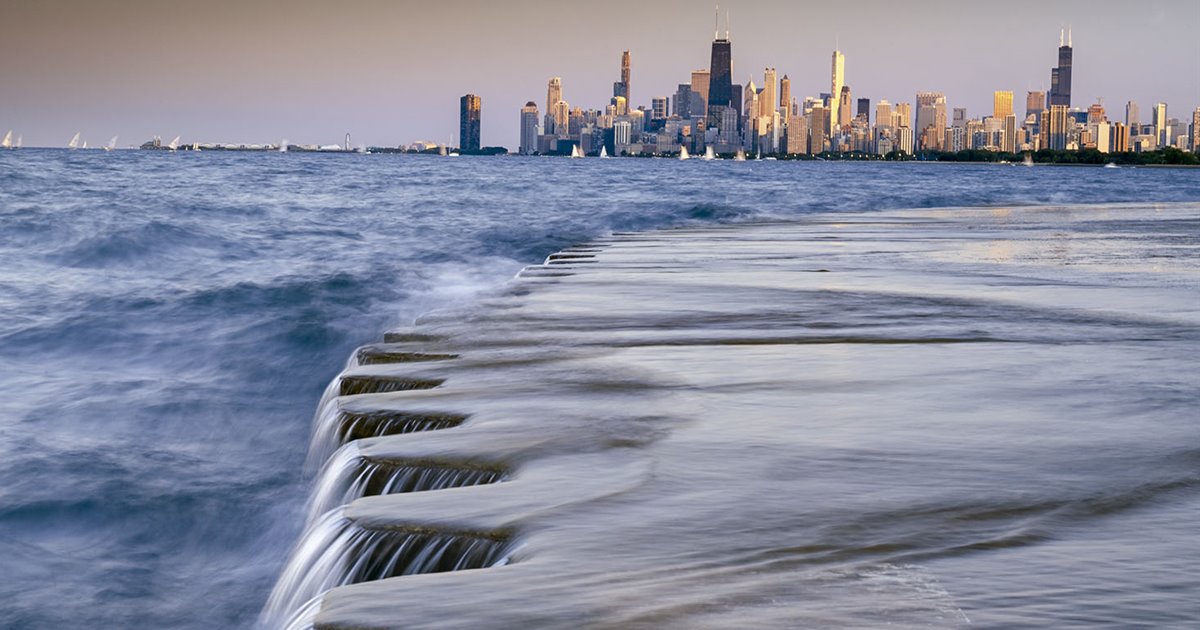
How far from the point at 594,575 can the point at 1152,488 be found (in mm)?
2078

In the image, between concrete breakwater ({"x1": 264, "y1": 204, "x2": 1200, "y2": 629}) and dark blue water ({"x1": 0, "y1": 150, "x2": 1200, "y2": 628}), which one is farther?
dark blue water ({"x1": 0, "y1": 150, "x2": 1200, "y2": 628})

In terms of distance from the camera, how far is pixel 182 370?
46.9ft

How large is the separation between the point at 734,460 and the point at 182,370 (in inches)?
425

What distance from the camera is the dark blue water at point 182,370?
7.50m

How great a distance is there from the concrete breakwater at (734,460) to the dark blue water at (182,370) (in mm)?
1458

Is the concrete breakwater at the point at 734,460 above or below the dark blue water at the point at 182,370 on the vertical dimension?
above

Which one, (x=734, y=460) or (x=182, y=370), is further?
(x=182, y=370)

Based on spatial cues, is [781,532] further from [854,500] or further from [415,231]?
[415,231]

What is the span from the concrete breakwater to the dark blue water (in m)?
1.46

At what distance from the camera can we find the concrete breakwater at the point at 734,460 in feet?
A: 10.9

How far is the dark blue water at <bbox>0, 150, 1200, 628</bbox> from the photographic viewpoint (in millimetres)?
7504

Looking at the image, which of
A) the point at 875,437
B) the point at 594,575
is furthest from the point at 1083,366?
the point at 594,575

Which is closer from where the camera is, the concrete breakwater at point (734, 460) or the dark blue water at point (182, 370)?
the concrete breakwater at point (734, 460)

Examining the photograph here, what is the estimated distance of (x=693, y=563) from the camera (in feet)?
11.5
